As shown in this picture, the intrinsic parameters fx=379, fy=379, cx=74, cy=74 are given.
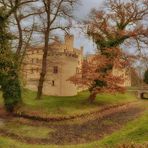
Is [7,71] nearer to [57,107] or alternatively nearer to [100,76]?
[57,107]

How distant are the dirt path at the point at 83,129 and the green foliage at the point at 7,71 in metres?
3.51

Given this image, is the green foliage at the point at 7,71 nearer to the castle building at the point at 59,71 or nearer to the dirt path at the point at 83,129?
the dirt path at the point at 83,129

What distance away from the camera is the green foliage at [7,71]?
30.2 m

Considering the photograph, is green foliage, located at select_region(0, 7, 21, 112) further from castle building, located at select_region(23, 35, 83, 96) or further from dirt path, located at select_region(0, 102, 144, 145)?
castle building, located at select_region(23, 35, 83, 96)

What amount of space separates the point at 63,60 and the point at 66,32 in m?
8.32

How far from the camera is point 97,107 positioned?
39.0 meters

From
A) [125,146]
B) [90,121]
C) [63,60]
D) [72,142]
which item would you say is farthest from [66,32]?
[125,146]

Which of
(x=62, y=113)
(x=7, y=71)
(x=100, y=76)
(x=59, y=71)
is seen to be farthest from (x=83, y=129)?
(x=59, y=71)

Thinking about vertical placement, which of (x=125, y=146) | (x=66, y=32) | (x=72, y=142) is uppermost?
(x=66, y=32)

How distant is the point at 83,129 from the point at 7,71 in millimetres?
7994

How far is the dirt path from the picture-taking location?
887 inches

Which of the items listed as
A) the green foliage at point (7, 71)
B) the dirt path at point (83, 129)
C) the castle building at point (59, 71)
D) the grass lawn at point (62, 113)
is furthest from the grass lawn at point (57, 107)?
the castle building at point (59, 71)

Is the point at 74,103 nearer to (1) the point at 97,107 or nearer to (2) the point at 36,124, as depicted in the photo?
(1) the point at 97,107

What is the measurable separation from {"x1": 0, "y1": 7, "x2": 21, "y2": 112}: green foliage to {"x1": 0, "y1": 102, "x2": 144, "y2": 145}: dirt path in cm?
351
